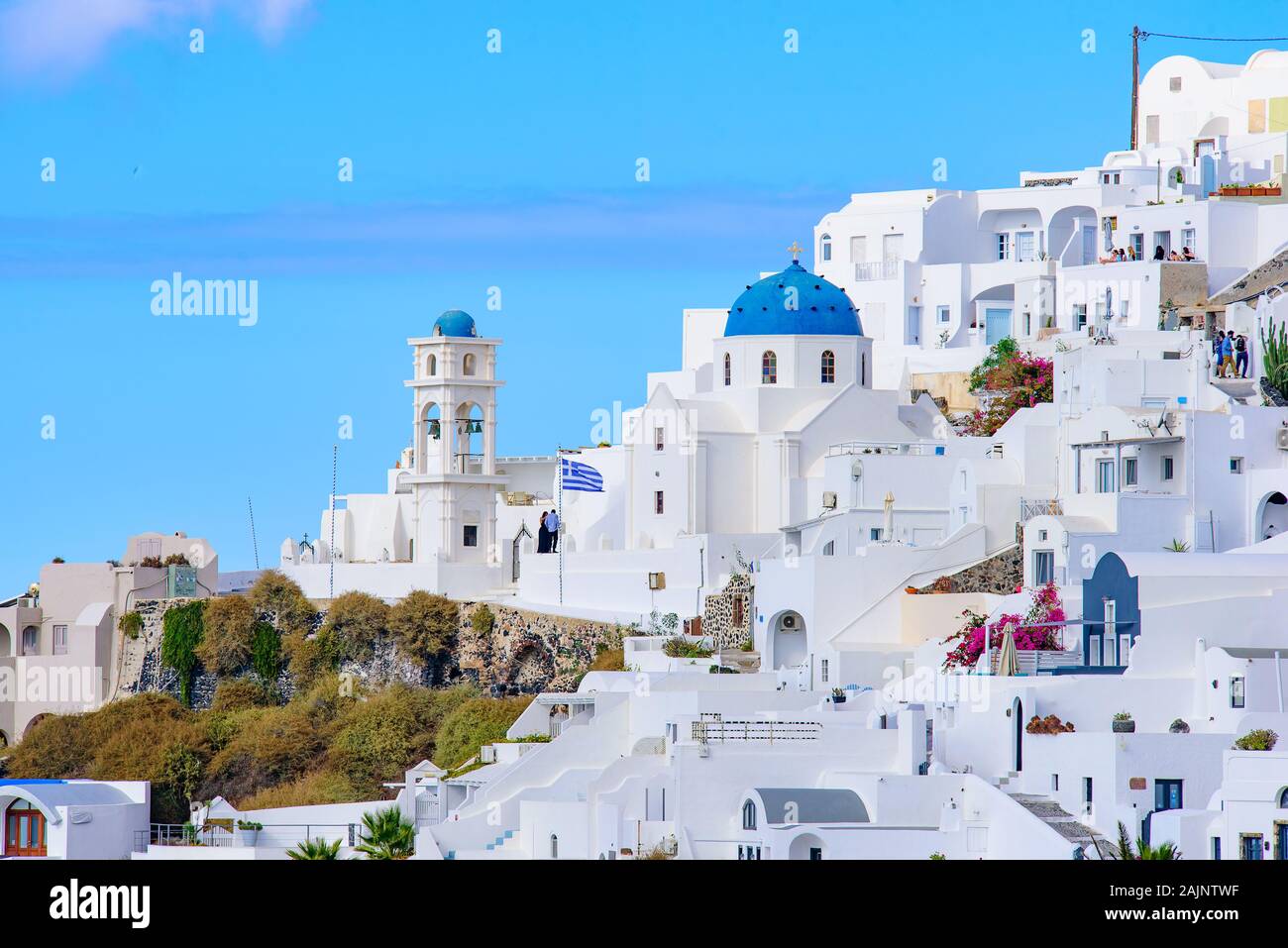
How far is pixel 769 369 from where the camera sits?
237 feet

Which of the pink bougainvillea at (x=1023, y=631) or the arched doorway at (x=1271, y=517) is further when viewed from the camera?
the arched doorway at (x=1271, y=517)

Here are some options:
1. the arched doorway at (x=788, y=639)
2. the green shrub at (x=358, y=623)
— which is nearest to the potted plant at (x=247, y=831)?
the arched doorway at (x=788, y=639)

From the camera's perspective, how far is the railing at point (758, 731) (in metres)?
Answer: 50.0

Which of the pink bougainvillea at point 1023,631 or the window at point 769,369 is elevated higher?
the window at point 769,369

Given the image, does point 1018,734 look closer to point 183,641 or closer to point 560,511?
point 560,511

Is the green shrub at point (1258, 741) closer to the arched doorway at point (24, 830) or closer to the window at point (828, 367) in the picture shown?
the arched doorway at point (24, 830)

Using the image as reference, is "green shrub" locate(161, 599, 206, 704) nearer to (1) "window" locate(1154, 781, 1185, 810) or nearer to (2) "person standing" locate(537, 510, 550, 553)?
(2) "person standing" locate(537, 510, 550, 553)

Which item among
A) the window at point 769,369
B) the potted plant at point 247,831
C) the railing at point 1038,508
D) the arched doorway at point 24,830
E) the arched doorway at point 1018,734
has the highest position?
the window at point 769,369

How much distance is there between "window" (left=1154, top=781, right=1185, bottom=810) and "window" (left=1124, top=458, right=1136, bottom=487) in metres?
15.5

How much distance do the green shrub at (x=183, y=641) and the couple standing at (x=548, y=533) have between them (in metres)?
10.2

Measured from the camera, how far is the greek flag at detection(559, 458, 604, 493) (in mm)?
72500

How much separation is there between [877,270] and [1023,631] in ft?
102

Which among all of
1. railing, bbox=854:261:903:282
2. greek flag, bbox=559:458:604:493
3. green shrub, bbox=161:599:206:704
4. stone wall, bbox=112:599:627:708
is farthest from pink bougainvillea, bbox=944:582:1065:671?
green shrub, bbox=161:599:206:704

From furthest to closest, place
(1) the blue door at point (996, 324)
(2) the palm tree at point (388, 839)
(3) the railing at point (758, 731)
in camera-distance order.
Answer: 1. (1) the blue door at point (996, 324)
2. (2) the palm tree at point (388, 839)
3. (3) the railing at point (758, 731)
